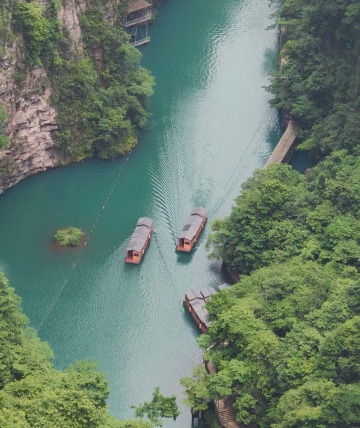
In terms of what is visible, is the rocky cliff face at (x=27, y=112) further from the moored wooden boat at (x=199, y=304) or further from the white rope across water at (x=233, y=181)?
the moored wooden boat at (x=199, y=304)

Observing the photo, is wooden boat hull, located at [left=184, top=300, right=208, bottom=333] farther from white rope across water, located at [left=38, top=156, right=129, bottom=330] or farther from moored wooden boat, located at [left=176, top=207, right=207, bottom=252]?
white rope across water, located at [left=38, top=156, right=129, bottom=330]

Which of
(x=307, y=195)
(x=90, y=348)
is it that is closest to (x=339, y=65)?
(x=307, y=195)

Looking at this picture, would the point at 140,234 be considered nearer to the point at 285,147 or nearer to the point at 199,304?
the point at 199,304

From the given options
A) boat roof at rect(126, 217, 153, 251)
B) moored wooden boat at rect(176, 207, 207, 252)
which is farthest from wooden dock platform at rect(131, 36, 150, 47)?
boat roof at rect(126, 217, 153, 251)

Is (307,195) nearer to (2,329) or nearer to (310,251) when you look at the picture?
(310,251)

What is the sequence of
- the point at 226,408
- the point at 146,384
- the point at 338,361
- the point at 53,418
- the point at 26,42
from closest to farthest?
1. the point at 53,418
2. the point at 338,361
3. the point at 226,408
4. the point at 146,384
5. the point at 26,42

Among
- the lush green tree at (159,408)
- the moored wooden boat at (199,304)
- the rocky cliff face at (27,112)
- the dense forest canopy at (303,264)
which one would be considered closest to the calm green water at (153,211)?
the moored wooden boat at (199,304)

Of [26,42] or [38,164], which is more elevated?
[26,42]
